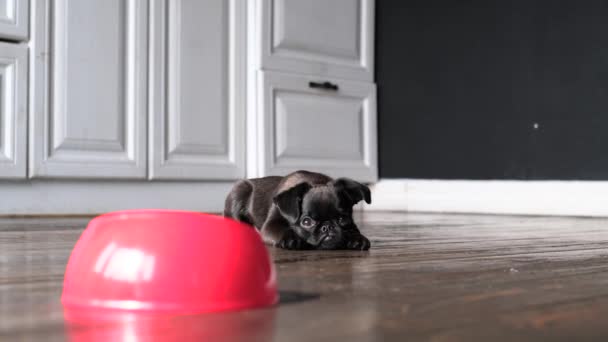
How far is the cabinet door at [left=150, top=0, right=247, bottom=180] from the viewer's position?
12.2 ft

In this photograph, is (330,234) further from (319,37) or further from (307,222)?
(319,37)

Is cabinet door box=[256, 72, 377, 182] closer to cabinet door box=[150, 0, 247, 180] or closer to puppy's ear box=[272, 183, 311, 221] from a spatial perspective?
cabinet door box=[150, 0, 247, 180]

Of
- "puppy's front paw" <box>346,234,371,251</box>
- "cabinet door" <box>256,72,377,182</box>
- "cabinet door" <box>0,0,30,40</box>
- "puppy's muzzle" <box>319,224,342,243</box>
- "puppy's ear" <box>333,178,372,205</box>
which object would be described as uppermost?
"cabinet door" <box>0,0,30,40</box>

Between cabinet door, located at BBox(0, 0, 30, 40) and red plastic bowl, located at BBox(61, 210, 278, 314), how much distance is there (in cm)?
265

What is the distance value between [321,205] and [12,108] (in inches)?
75.8

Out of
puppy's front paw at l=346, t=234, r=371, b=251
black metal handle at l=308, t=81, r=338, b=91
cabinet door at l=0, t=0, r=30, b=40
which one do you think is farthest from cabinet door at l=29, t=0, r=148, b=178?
puppy's front paw at l=346, t=234, r=371, b=251

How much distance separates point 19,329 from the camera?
2.37 ft

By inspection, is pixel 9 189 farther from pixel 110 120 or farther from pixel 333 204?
pixel 333 204

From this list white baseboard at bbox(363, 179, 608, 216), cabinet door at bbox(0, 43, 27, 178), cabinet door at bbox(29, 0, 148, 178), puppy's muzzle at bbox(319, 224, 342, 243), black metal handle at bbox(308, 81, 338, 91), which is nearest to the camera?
puppy's muzzle at bbox(319, 224, 342, 243)

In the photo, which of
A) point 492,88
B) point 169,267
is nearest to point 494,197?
point 492,88

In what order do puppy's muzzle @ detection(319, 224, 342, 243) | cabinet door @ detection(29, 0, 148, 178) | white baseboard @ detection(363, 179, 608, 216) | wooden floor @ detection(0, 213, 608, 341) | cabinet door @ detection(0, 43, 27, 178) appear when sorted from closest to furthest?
wooden floor @ detection(0, 213, 608, 341)
puppy's muzzle @ detection(319, 224, 342, 243)
cabinet door @ detection(0, 43, 27, 178)
cabinet door @ detection(29, 0, 148, 178)
white baseboard @ detection(363, 179, 608, 216)

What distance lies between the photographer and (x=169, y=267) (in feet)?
2.64

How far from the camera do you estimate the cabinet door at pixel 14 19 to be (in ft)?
10.7

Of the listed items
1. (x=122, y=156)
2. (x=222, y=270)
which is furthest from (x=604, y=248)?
(x=122, y=156)
